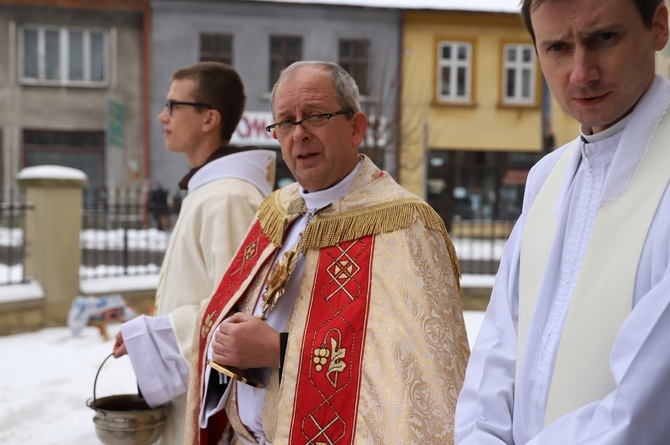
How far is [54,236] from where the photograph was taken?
812 centimetres

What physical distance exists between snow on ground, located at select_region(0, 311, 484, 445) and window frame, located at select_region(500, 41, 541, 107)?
51.9 feet

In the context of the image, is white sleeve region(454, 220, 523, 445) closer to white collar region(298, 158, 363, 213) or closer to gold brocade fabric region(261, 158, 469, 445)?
gold brocade fabric region(261, 158, 469, 445)

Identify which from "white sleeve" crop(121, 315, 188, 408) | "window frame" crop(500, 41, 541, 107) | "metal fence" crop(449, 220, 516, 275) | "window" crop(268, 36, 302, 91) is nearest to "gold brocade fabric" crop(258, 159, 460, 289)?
"white sleeve" crop(121, 315, 188, 408)

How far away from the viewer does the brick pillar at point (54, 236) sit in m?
8.01

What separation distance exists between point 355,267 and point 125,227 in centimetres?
757

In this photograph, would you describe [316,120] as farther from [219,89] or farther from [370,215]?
[219,89]

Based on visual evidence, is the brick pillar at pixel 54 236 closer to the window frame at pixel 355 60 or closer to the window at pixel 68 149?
the window frame at pixel 355 60

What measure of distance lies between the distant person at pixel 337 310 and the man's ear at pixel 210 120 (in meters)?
0.74

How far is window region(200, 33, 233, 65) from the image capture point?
→ 68.8ft

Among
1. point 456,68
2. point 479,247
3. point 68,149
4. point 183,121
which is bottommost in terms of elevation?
point 479,247

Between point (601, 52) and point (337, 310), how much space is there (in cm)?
112

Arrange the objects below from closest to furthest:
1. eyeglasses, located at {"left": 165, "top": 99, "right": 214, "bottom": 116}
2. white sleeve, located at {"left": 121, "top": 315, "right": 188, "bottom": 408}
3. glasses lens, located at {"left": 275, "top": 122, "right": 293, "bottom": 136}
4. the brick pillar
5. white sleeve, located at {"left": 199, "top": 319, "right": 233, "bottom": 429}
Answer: glasses lens, located at {"left": 275, "top": 122, "right": 293, "bottom": 136}
white sleeve, located at {"left": 199, "top": 319, "right": 233, "bottom": 429}
white sleeve, located at {"left": 121, "top": 315, "right": 188, "bottom": 408}
eyeglasses, located at {"left": 165, "top": 99, "right": 214, "bottom": 116}
the brick pillar

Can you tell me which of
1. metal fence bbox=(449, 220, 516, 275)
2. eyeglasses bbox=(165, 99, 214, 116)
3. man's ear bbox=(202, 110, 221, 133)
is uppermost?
eyeglasses bbox=(165, 99, 214, 116)

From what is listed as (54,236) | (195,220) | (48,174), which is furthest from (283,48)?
(195,220)
